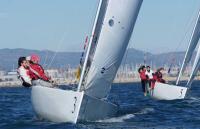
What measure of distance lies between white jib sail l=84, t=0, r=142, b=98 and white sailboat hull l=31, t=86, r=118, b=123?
0.51m

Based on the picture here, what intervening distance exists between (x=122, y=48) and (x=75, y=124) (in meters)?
3.03

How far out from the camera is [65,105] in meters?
18.0

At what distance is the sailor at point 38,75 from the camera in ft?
64.0

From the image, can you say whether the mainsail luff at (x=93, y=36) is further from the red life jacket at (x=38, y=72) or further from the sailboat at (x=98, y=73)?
the red life jacket at (x=38, y=72)

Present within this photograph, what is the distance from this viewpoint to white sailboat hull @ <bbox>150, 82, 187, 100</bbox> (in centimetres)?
3325

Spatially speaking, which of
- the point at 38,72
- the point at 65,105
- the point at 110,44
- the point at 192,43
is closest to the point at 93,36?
the point at 110,44

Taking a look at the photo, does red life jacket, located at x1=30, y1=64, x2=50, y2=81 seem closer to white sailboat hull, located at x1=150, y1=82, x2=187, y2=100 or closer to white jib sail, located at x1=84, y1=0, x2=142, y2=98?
white jib sail, located at x1=84, y1=0, x2=142, y2=98

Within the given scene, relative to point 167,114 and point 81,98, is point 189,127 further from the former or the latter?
point 167,114

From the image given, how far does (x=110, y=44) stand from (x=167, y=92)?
606 inches

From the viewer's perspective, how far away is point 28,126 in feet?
59.5

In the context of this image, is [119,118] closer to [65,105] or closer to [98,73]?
[98,73]

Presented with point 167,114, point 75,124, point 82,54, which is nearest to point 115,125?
point 75,124

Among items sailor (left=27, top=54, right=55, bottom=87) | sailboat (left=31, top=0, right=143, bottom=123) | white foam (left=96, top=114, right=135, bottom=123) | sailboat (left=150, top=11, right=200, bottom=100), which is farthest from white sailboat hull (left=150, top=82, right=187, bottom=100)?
sailor (left=27, top=54, right=55, bottom=87)

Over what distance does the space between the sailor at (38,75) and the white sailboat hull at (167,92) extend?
14.5m
